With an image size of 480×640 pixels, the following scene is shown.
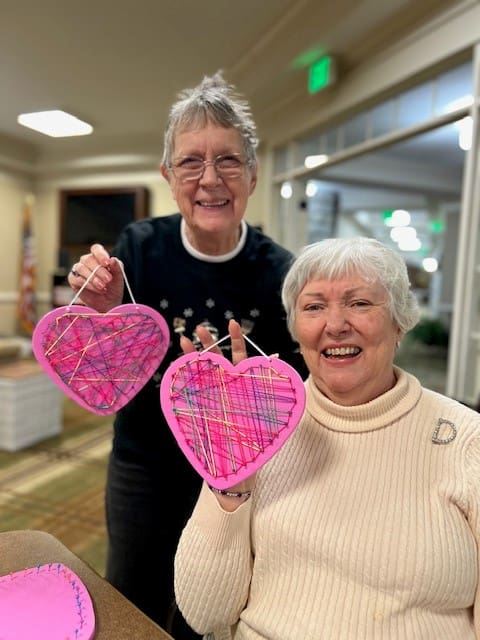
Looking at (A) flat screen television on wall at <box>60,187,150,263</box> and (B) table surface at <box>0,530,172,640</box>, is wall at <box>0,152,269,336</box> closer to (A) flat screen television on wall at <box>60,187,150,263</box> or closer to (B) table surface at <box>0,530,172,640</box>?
(A) flat screen television on wall at <box>60,187,150,263</box>

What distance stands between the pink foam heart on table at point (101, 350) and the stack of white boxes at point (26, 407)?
302cm

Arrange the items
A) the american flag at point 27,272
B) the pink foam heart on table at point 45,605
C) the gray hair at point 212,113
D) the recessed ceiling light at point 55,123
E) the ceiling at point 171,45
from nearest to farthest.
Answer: the pink foam heart on table at point 45,605
the gray hair at point 212,113
the ceiling at point 171,45
the recessed ceiling light at point 55,123
the american flag at point 27,272

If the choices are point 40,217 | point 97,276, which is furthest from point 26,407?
point 40,217

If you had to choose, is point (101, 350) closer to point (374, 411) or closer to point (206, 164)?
point (206, 164)

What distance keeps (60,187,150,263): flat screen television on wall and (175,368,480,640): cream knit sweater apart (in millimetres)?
6027

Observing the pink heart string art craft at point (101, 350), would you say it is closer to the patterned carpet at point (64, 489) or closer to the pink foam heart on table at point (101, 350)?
the pink foam heart on table at point (101, 350)

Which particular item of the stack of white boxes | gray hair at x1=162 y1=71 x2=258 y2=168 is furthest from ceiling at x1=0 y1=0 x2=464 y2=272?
gray hair at x1=162 y1=71 x2=258 y2=168

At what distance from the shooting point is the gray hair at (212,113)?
108cm

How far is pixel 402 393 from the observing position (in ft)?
3.34

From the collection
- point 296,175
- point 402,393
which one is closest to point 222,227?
point 402,393

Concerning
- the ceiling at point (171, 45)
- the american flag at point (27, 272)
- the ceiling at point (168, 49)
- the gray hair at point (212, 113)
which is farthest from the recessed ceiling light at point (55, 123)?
the gray hair at point (212, 113)

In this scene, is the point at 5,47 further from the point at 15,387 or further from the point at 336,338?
the point at 336,338

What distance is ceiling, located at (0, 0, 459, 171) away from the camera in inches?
126

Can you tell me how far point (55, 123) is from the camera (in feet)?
19.2
